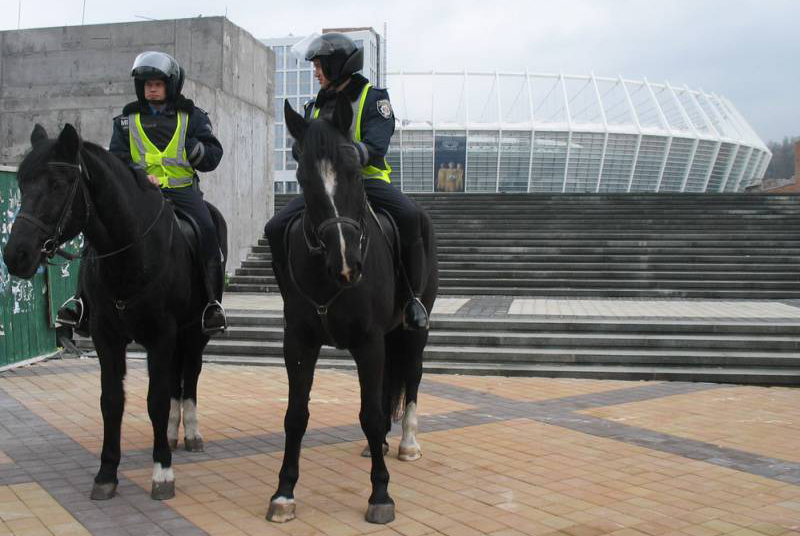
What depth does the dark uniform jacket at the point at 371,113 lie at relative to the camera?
4.81 meters

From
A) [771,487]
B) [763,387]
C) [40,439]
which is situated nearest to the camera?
[771,487]

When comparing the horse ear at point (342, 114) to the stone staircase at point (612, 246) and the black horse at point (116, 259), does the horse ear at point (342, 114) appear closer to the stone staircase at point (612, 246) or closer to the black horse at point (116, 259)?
the black horse at point (116, 259)

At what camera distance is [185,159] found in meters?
5.83

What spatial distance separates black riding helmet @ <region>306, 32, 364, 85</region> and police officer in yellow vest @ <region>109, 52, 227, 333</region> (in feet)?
4.41

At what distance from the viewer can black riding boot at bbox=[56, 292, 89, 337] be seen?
5.51m

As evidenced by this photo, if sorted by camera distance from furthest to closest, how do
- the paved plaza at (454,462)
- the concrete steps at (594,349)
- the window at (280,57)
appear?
1. the window at (280,57)
2. the concrete steps at (594,349)
3. the paved plaza at (454,462)

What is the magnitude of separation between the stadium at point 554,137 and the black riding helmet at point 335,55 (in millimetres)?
55210

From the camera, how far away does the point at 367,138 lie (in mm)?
4816

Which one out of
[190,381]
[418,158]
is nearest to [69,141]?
[190,381]

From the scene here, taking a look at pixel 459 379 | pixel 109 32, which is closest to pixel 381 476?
pixel 459 379

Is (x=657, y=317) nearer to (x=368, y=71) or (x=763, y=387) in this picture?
(x=763, y=387)

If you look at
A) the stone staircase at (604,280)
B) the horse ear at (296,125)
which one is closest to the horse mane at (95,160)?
the horse ear at (296,125)

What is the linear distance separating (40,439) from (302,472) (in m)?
2.45

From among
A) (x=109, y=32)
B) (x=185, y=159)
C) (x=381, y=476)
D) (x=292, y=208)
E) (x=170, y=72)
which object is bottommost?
(x=381, y=476)
